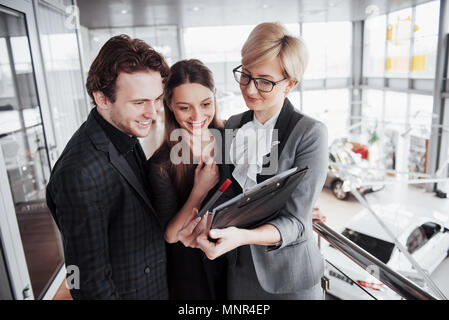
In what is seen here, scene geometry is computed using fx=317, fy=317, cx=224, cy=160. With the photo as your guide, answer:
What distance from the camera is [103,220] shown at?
3.51ft

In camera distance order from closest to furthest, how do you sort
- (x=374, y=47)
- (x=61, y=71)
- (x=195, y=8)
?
(x=61, y=71) < (x=195, y=8) < (x=374, y=47)

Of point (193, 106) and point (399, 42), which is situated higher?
point (399, 42)

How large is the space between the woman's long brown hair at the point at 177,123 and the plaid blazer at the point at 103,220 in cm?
16

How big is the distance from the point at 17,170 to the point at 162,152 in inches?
79.2

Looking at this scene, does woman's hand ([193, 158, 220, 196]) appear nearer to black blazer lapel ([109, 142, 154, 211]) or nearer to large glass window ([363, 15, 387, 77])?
black blazer lapel ([109, 142, 154, 211])

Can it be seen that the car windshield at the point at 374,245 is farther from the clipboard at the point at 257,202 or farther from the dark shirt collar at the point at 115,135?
the dark shirt collar at the point at 115,135

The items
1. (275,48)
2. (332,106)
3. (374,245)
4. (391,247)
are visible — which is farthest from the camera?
(332,106)

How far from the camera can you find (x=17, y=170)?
2.68m

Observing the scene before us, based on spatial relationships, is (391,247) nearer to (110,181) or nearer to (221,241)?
(221,241)

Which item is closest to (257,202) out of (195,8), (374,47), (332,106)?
(195,8)

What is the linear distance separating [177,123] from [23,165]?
83.7 inches

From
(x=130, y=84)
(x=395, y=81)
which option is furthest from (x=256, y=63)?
(x=395, y=81)

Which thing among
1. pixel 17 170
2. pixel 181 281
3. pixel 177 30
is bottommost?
pixel 181 281
